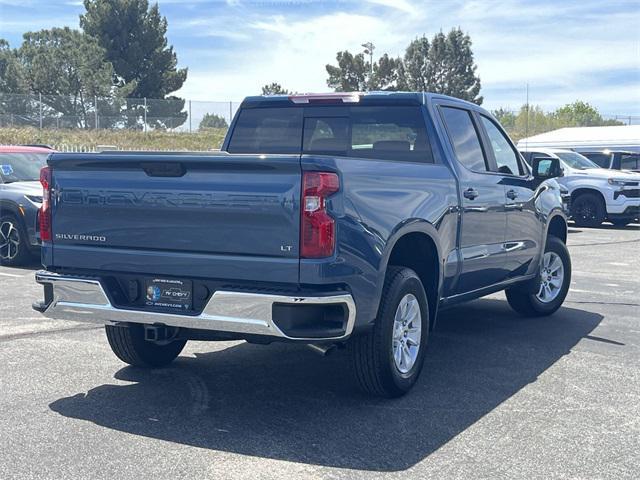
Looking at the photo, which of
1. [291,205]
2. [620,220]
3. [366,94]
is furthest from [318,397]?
[620,220]

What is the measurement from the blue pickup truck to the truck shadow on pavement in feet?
0.91

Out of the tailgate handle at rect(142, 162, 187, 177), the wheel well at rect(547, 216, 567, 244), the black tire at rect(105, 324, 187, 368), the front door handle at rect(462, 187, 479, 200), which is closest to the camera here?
the tailgate handle at rect(142, 162, 187, 177)

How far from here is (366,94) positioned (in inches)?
266

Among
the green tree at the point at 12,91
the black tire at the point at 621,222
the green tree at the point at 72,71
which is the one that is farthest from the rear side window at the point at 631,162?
the green tree at the point at 72,71

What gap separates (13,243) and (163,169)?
7.34 metres

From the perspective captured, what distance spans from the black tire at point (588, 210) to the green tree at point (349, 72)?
50.2m

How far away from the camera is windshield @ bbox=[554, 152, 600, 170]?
20391mm

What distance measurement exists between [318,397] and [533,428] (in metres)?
1.37

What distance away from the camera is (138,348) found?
6.00 metres

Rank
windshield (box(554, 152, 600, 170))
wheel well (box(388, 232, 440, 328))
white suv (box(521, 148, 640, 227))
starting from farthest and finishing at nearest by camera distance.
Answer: windshield (box(554, 152, 600, 170)) < white suv (box(521, 148, 640, 227)) < wheel well (box(388, 232, 440, 328))

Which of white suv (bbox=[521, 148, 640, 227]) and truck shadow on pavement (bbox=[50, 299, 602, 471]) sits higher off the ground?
white suv (bbox=[521, 148, 640, 227])

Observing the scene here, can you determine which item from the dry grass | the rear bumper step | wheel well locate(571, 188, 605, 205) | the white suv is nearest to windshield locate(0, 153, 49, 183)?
the rear bumper step

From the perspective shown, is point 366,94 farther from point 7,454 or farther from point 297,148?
point 7,454

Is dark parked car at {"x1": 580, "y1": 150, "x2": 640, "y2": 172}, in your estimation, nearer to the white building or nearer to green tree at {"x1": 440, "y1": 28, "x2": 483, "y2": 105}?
the white building
